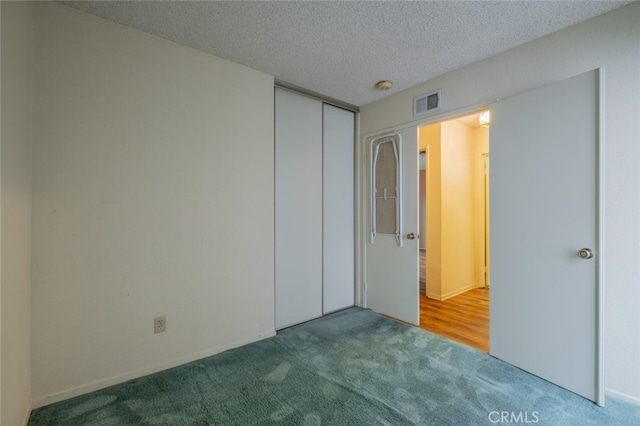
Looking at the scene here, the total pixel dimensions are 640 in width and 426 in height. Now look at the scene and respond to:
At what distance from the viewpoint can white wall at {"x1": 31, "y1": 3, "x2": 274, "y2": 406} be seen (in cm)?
175

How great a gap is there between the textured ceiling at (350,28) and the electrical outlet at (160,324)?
2.16m

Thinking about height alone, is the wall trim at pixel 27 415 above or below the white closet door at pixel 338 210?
below

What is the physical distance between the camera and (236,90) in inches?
98.4

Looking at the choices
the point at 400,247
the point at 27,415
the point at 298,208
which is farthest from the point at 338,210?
the point at 27,415

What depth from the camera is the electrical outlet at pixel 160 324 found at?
210 centimetres

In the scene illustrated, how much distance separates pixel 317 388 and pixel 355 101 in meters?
2.99

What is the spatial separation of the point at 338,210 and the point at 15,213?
2.66 metres

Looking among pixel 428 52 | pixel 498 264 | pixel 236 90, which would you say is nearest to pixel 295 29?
pixel 236 90

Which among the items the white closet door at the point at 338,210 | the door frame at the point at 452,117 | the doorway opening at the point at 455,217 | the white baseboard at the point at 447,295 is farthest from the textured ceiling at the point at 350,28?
the white baseboard at the point at 447,295

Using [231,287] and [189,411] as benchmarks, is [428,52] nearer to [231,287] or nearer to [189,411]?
[231,287]

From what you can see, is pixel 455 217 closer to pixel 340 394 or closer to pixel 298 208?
pixel 298 208
